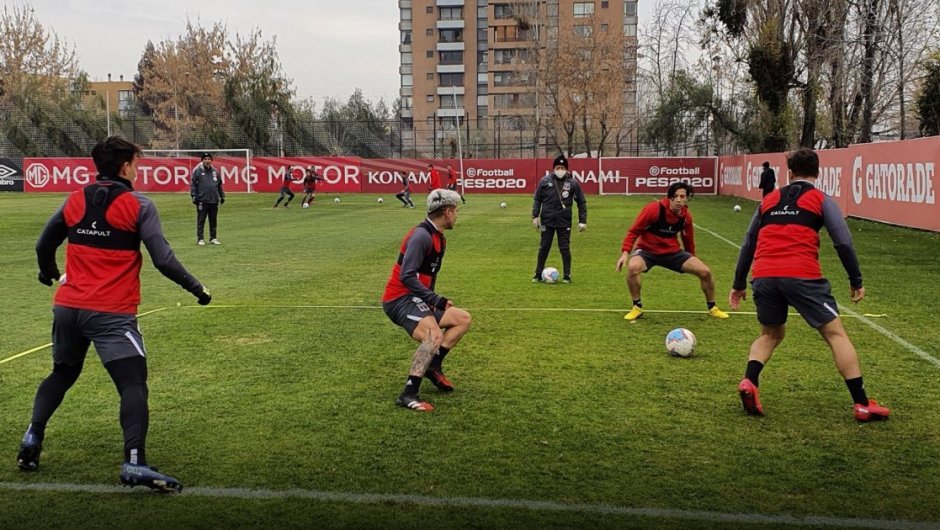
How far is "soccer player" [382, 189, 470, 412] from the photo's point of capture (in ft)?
20.0

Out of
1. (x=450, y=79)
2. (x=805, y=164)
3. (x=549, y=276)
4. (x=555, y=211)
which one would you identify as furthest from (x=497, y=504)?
(x=450, y=79)

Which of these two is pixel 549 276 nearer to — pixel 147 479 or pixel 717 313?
pixel 717 313

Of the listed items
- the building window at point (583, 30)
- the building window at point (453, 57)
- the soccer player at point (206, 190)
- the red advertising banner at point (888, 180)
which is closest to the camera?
the soccer player at point (206, 190)

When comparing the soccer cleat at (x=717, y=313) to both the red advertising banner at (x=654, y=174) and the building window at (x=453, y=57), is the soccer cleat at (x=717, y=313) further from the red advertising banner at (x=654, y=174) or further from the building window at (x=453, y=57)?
the building window at (x=453, y=57)

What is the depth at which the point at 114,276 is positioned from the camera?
4.71 meters

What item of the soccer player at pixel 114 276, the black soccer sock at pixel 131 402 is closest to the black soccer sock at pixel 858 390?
the soccer player at pixel 114 276

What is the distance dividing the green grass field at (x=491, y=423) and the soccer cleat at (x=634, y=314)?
8.7 inches

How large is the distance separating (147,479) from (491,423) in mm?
2266

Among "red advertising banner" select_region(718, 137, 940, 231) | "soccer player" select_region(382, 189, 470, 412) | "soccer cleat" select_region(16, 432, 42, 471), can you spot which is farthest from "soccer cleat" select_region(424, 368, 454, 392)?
"red advertising banner" select_region(718, 137, 940, 231)

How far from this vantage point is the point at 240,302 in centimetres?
1116

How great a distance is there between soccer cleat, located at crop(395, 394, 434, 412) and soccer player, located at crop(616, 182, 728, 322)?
404 cm

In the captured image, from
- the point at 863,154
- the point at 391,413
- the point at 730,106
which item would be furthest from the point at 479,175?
the point at 391,413

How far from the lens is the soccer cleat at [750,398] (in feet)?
19.7

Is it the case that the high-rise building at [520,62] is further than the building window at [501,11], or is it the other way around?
the building window at [501,11]
